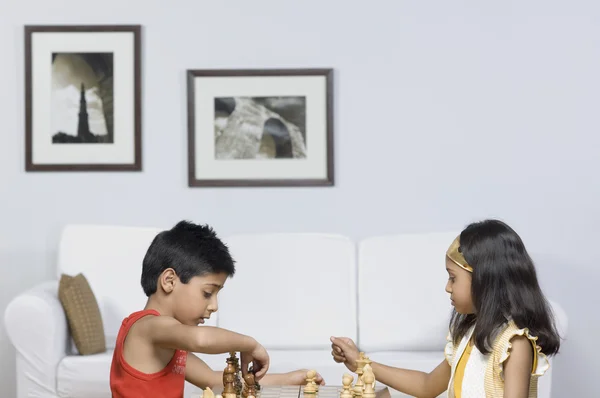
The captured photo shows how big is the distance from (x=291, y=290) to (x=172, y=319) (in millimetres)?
2330

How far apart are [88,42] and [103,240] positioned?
1.05m

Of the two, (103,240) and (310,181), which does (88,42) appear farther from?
(310,181)

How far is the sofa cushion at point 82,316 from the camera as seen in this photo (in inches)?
161

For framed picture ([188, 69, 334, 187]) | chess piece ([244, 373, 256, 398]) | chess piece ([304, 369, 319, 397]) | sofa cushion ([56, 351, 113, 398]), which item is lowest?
sofa cushion ([56, 351, 113, 398])

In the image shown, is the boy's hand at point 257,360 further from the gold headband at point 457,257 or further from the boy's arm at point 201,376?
the gold headband at point 457,257

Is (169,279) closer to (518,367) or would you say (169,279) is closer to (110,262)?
(518,367)

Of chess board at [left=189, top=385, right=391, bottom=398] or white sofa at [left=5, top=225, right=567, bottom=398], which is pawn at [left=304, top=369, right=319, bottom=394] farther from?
white sofa at [left=5, top=225, right=567, bottom=398]

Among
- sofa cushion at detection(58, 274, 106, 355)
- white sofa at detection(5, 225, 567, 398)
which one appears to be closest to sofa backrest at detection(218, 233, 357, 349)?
white sofa at detection(5, 225, 567, 398)

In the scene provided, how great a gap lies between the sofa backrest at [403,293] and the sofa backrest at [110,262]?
768 millimetres

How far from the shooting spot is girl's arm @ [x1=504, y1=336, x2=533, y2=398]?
2.22m

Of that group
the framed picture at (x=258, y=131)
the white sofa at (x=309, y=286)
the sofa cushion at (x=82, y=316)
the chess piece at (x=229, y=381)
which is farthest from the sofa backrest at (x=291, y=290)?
the chess piece at (x=229, y=381)

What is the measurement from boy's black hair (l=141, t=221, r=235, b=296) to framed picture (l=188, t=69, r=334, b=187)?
8.14ft

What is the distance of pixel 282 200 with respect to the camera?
4.82m

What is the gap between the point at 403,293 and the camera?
4.44 metres
